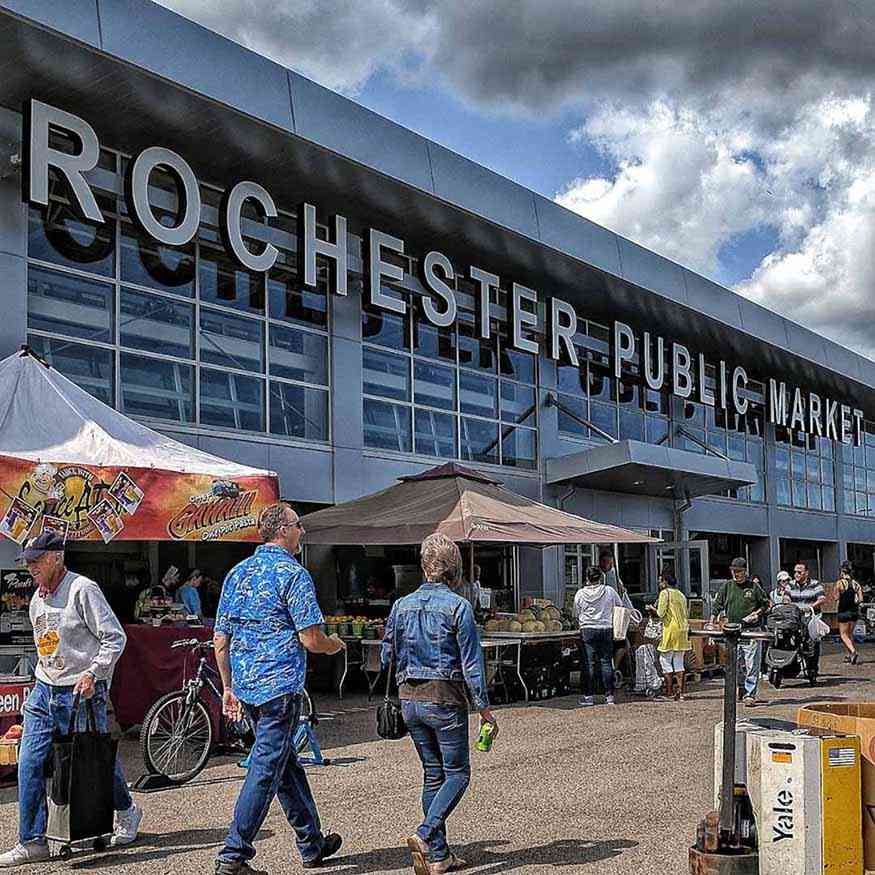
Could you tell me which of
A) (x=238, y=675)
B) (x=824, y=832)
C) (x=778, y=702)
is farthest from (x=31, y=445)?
(x=778, y=702)

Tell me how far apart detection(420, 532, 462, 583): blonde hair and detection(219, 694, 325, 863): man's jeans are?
95cm

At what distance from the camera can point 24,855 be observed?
664cm

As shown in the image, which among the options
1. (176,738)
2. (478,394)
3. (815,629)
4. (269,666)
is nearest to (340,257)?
(478,394)

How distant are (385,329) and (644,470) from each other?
597 centimetres

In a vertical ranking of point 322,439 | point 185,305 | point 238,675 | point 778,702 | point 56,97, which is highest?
point 56,97

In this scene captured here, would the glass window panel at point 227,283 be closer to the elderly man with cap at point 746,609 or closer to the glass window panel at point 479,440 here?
the glass window panel at point 479,440

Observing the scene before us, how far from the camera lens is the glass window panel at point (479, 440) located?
21.2 metres

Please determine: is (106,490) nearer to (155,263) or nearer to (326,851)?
(326,851)

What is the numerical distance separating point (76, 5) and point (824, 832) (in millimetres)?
10930

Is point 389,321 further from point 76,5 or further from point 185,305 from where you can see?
point 76,5

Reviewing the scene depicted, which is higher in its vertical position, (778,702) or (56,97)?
(56,97)

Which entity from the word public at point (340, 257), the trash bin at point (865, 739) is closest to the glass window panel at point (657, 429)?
the word public at point (340, 257)

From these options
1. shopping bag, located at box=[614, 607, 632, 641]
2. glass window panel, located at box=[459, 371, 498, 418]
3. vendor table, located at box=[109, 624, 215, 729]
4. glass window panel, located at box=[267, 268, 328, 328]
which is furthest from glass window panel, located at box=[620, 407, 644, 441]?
vendor table, located at box=[109, 624, 215, 729]

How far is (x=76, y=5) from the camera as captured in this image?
12.7 meters
